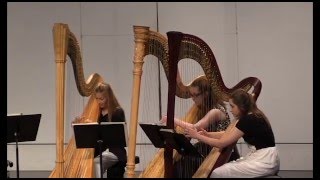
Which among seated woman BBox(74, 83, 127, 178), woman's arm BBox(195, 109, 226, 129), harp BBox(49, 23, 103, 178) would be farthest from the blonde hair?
woman's arm BBox(195, 109, 226, 129)

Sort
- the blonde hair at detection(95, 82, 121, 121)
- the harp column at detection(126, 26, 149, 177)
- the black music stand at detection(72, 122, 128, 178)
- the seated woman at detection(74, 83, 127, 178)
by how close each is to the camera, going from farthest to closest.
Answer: the blonde hair at detection(95, 82, 121, 121) → the seated woman at detection(74, 83, 127, 178) → the black music stand at detection(72, 122, 128, 178) → the harp column at detection(126, 26, 149, 177)

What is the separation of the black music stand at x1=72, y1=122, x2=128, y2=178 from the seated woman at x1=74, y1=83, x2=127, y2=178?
2.23 ft

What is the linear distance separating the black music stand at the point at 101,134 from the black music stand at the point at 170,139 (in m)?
0.18

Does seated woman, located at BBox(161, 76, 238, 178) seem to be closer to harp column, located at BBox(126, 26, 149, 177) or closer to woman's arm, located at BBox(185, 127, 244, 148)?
woman's arm, located at BBox(185, 127, 244, 148)

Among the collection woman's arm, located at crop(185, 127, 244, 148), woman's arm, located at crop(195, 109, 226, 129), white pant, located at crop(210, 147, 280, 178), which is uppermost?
woman's arm, located at crop(195, 109, 226, 129)

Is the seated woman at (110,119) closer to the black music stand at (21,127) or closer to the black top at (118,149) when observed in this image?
the black top at (118,149)

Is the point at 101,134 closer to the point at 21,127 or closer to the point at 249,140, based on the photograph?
the point at 21,127

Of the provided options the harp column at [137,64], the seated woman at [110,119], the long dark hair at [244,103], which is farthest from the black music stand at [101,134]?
the long dark hair at [244,103]

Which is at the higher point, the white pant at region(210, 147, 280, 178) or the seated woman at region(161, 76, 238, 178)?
the seated woman at region(161, 76, 238, 178)

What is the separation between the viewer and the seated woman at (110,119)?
4.71 metres

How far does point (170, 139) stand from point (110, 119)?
49.5 inches

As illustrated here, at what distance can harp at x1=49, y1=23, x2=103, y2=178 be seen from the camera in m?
3.96

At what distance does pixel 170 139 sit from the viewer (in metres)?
3.66

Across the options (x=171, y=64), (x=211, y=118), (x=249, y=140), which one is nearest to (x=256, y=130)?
(x=249, y=140)
